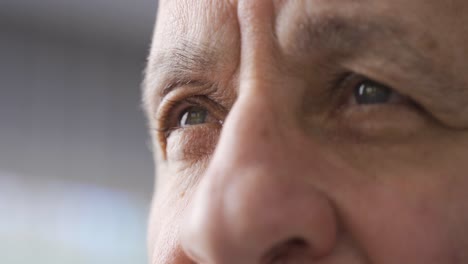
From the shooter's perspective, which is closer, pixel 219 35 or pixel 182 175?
pixel 219 35

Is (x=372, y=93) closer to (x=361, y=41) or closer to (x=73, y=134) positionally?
(x=361, y=41)

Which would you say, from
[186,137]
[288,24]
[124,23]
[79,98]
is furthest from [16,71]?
[288,24]

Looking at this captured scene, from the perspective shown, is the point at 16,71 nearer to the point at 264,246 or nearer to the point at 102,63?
the point at 102,63

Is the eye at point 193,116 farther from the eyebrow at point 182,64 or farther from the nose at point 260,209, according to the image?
the nose at point 260,209

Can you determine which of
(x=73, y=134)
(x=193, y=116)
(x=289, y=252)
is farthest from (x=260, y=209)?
(x=73, y=134)

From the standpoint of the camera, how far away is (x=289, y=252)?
596mm

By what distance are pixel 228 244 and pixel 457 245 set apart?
0.22 meters

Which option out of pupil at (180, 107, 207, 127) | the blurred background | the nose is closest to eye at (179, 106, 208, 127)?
pupil at (180, 107, 207, 127)

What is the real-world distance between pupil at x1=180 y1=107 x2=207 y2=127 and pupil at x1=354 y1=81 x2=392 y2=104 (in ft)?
0.77

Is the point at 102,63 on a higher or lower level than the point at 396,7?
lower

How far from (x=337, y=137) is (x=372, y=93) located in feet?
0.22

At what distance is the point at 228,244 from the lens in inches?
23.0

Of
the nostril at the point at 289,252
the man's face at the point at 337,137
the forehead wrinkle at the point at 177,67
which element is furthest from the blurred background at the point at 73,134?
the nostril at the point at 289,252

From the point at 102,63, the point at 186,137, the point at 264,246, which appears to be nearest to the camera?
the point at 264,246
